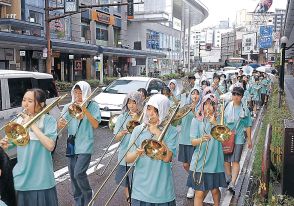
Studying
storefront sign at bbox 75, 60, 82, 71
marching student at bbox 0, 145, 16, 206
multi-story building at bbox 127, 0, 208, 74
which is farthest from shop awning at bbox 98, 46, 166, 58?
marching student at bbox 0, 145, 16, 206

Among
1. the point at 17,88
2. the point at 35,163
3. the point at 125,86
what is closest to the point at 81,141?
the point at 35,163

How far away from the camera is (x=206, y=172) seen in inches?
190

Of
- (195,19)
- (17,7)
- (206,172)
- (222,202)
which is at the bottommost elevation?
(222,202)

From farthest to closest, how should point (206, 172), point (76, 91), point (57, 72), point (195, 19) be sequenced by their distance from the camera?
point (195, 19)
point (57, 72)
point (76, 91)
point (206, 172)

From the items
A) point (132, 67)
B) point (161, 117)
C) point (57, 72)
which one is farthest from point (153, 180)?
point (132, 67)

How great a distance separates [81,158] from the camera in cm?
519

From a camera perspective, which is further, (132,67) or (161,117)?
(132,67)

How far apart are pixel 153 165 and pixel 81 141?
1.82 m

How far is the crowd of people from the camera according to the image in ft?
12.1

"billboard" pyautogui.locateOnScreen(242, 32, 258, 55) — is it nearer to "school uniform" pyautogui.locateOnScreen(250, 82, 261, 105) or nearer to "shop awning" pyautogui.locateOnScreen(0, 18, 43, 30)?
"shop awning" pyautogui.locateOnScreen(0, 18, 43, 30)

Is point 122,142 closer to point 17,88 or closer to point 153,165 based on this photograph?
point 153,165

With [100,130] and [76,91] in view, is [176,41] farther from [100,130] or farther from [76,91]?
[76,91]

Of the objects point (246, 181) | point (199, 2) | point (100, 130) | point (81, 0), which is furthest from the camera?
point (199, 2)

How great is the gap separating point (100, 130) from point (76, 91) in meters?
6.67
